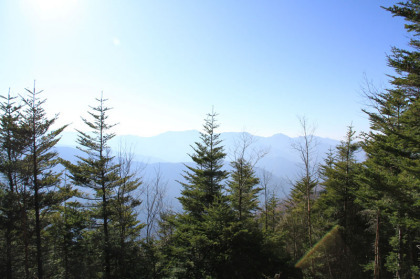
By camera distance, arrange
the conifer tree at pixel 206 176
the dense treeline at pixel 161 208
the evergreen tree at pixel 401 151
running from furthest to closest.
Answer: the conifer tree at pixel 206 176 → the dense treeline at pixel 161 208 → the evergreen tree at pixel 401 151

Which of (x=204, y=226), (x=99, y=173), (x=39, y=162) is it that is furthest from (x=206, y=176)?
(x=39, y=162)

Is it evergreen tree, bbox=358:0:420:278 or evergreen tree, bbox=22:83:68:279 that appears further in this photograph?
evergreen tree, bbox=22:83:68:279

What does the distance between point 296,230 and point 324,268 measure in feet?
13.0

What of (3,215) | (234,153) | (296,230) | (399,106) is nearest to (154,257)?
(234,153)

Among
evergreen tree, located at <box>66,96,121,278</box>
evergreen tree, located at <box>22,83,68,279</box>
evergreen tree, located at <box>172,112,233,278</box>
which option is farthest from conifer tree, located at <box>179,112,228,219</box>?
evergreen tree, located at <box>22,83,68,279</box>

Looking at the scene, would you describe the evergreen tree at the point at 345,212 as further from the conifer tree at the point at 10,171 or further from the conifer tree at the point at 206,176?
the conifer tree at the point at 10,171

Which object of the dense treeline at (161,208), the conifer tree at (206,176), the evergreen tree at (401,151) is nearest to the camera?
the evergreen tree at (401,151)

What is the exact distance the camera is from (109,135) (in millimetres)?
14430

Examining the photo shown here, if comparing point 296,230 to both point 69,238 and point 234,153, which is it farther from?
point 69,238

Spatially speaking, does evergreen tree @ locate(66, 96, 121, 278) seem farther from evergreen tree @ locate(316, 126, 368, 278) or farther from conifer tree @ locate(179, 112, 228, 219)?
evergreen tree @ locate(316, 126, 368, 278)

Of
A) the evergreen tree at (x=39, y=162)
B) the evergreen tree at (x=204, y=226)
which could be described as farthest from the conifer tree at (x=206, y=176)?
the evergreen tree at (x=39, y=162)

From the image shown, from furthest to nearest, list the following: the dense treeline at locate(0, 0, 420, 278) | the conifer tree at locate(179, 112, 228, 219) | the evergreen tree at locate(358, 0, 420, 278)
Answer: the conifer tree at locate(179, 112, 228, 219), the dense treeline at locate(0, 0, 420, 278), the evergreen tree at locate(358, 0, 420, 278)

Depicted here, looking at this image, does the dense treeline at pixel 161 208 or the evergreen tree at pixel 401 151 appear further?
the dense treeline at pixel 161 208

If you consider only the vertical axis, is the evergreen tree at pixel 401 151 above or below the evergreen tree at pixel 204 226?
above
